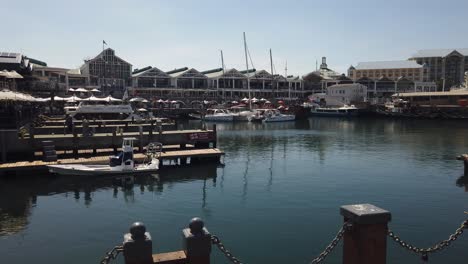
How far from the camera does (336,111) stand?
108 metres

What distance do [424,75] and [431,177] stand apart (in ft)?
503

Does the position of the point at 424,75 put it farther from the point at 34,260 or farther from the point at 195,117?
the point at 34,260

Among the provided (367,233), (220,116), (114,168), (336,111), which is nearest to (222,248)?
(367,233)

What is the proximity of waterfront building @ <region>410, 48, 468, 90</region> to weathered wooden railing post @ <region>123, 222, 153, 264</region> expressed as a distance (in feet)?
579

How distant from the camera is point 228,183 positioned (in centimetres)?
2600

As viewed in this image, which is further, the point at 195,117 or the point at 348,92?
the point at 348,92

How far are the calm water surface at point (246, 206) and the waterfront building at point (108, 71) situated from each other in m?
77.7

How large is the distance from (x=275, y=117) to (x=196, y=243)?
82.2m

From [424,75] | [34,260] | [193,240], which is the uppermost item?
[424,75]

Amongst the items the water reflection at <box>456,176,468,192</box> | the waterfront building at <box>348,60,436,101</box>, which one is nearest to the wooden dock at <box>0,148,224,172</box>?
the water reflection at <box>456,176,468,192</box>

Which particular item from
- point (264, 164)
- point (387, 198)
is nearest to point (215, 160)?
point (264, 164)

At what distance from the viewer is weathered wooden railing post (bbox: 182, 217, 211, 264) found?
727 cm

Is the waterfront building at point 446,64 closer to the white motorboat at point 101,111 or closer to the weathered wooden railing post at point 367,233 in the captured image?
the white motorboat at point 101,111

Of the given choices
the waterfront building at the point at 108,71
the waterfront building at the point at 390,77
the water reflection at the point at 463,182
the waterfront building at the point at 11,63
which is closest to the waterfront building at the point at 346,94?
the waterfront building at the point at 390,77
